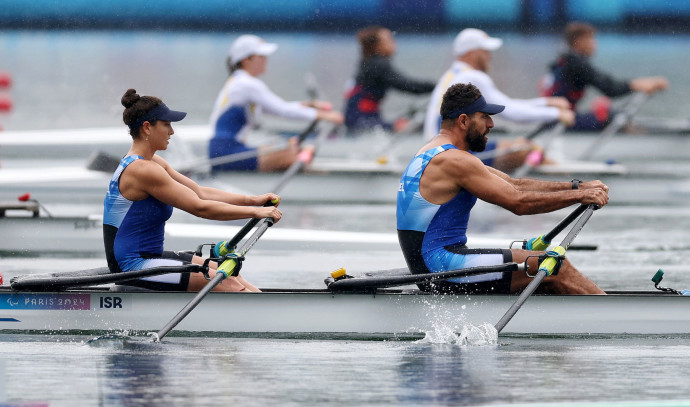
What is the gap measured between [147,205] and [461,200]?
79.6 inches

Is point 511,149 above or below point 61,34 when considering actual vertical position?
below

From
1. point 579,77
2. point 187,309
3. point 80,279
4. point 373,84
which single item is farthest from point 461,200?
point 579,77

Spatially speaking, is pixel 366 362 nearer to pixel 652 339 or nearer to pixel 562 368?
pixel 562 368

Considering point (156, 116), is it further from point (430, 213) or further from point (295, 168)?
point (295, 168)

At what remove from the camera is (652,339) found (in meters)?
10.6

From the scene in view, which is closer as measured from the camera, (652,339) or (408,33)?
(652,339)

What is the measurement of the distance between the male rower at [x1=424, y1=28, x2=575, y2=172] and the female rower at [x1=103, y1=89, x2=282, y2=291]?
24.8ft

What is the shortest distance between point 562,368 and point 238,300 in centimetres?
225

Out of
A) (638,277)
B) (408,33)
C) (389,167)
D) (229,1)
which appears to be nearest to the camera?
(638,277)

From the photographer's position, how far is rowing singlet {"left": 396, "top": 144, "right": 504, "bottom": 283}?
34.4ft

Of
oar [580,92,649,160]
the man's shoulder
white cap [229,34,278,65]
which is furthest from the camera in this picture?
oar [580,92,649,160]

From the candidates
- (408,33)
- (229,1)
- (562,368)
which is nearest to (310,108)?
(562,368)

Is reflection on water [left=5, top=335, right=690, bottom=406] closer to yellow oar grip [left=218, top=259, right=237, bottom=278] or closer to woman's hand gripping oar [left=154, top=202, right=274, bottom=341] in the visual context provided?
woman's hand gripping oar [left=154, top=202, right=274, bottom=341]

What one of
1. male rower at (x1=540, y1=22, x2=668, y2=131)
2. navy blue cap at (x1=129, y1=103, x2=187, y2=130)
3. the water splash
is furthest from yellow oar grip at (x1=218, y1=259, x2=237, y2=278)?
male rower at (x1=540, y1=22, x2=668, y2=131)
